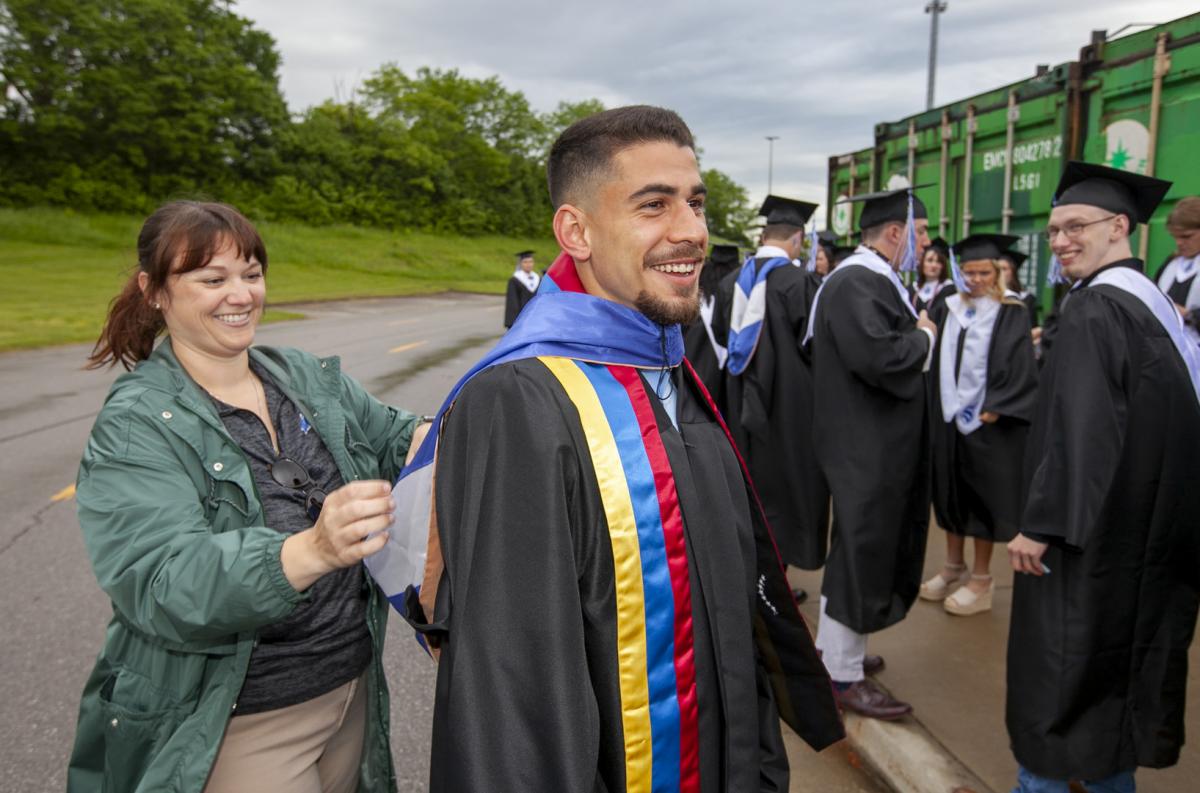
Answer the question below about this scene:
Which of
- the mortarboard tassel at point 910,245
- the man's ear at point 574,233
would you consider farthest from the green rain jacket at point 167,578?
the mortarboard tassel at point 910,245

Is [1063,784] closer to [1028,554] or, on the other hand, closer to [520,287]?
[1028,554]

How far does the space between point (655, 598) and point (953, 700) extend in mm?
2744

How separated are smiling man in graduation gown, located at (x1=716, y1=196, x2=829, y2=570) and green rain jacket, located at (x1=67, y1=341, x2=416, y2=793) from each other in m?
3.45

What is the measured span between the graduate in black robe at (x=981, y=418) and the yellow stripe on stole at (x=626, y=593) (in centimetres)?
363

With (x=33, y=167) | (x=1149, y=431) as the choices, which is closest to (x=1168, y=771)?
(x=1149, y=431)

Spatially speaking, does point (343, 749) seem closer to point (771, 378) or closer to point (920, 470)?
point (920, 470)

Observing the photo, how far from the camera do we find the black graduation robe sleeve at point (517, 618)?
137cm

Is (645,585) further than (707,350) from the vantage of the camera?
No

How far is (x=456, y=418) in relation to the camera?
1.51m

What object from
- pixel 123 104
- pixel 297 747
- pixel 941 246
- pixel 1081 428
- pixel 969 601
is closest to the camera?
pixel 297 747

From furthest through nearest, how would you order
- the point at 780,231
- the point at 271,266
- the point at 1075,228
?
the point at 271,266, the point at 780,231, the point at 1075,228

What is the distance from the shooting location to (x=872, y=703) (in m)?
3.52

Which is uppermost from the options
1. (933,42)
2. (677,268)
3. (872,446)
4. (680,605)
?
(933,42)

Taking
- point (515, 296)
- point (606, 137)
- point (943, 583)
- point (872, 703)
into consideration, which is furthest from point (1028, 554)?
point (515, 296)
